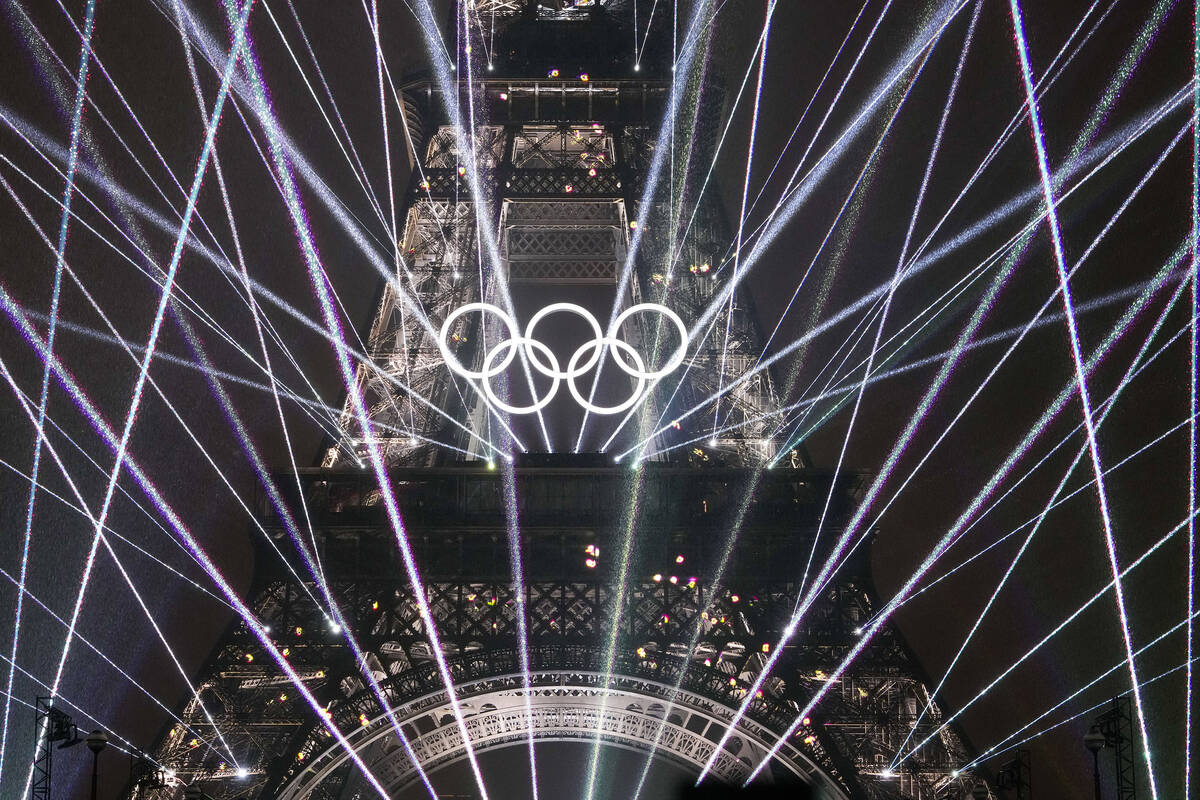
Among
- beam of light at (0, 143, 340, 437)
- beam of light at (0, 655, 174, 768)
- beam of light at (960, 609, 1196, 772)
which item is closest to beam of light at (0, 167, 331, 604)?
beam of light at (0, 143, 340, 437)

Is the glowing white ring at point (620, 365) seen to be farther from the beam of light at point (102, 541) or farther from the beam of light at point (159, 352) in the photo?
the beam of light at point (102, 541)

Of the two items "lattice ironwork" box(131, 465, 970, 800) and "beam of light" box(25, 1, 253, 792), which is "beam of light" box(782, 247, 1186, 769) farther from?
"beam of light" box(25, 1, 253, 792)

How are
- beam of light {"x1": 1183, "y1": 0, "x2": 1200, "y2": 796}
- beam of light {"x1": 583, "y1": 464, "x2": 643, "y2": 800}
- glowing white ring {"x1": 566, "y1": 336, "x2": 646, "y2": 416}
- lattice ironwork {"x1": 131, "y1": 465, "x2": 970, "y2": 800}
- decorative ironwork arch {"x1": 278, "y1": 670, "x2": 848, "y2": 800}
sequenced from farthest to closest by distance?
1. decorative ironwork arch {"x1": 278, "y1": 670, "x2": 848, "y2": 800}
2. beam of light {"x1": 583, "y1": 464, "x2": 643, "y2": 800}
3. glowing white ring {"x1": 566, "y1": 336, "x2": 646, "y2": 416}
4. lattice ironwork {"x1": 131, "y1": 465, "x2": 970, "y2": 800}
5. beam of light {"x1": 1183, "y1": 0, "x2": 1200, "y2": 796}

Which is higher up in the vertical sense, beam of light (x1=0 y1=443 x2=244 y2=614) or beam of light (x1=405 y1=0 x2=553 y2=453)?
beam of light (x1=405 y1=0 x2=553 y2=453)

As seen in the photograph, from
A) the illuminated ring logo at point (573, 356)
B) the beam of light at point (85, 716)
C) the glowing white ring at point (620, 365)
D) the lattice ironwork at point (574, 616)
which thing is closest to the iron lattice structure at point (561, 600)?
the lattice ironwork at point (574, 616)

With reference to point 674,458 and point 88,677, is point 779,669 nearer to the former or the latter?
point 674,458

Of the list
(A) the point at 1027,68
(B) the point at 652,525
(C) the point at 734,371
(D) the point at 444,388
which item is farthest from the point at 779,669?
(A) the point at 1027,68

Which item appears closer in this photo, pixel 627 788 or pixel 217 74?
pixel 217 74
